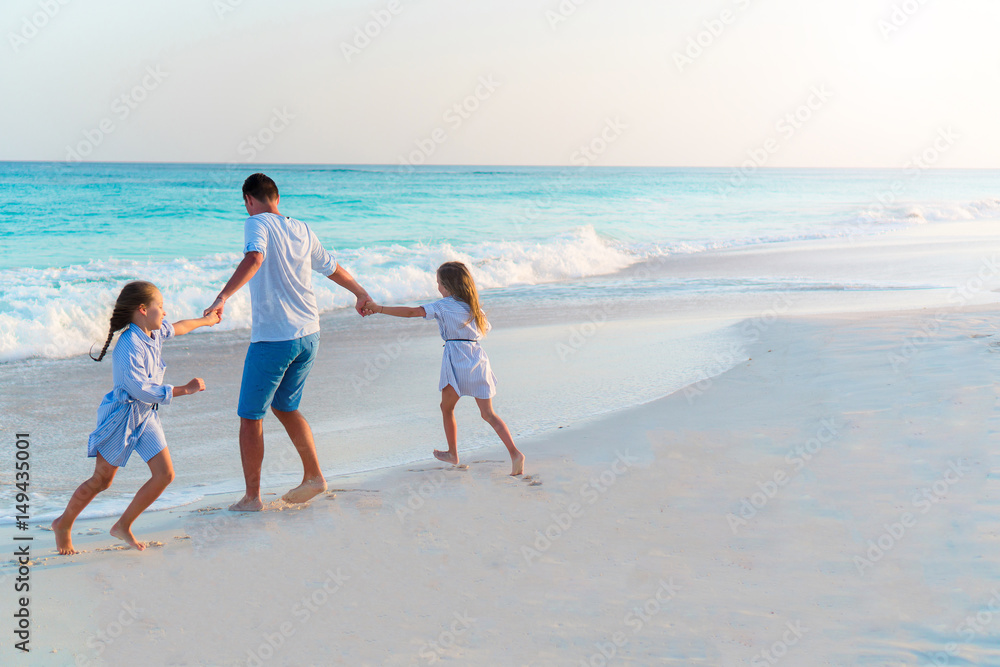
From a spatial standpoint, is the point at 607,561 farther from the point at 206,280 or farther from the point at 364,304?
the point at 206,280

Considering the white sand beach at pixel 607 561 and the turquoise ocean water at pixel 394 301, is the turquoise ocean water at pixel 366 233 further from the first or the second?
the white sand beach at pixel 607 561

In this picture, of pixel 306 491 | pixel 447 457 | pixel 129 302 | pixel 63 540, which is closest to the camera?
pixel 129 302

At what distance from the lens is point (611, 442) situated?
5.20 m

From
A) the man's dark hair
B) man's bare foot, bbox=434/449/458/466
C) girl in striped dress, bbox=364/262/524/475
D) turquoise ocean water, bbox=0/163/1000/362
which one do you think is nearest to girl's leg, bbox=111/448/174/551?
the man's dark hair

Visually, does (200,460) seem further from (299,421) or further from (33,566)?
(33,566)

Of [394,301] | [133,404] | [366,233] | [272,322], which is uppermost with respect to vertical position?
[366,233]

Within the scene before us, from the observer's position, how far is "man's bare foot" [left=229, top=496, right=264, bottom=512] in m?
4.12

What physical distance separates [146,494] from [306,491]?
915 millimetres

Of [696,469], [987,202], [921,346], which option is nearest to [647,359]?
[921,346]

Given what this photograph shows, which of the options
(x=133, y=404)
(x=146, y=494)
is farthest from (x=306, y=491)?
(x=133, y=404)

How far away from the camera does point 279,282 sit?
4.03 m

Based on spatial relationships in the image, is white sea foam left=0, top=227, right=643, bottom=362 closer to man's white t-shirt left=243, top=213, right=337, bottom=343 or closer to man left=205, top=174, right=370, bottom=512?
man left=205, top=174, right=370, bottom=512

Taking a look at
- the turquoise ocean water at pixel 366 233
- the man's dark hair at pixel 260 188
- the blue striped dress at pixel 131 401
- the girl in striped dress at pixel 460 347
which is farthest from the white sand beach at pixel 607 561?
the turquoise ocean water at pixel 366 233

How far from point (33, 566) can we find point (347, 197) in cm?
3640
